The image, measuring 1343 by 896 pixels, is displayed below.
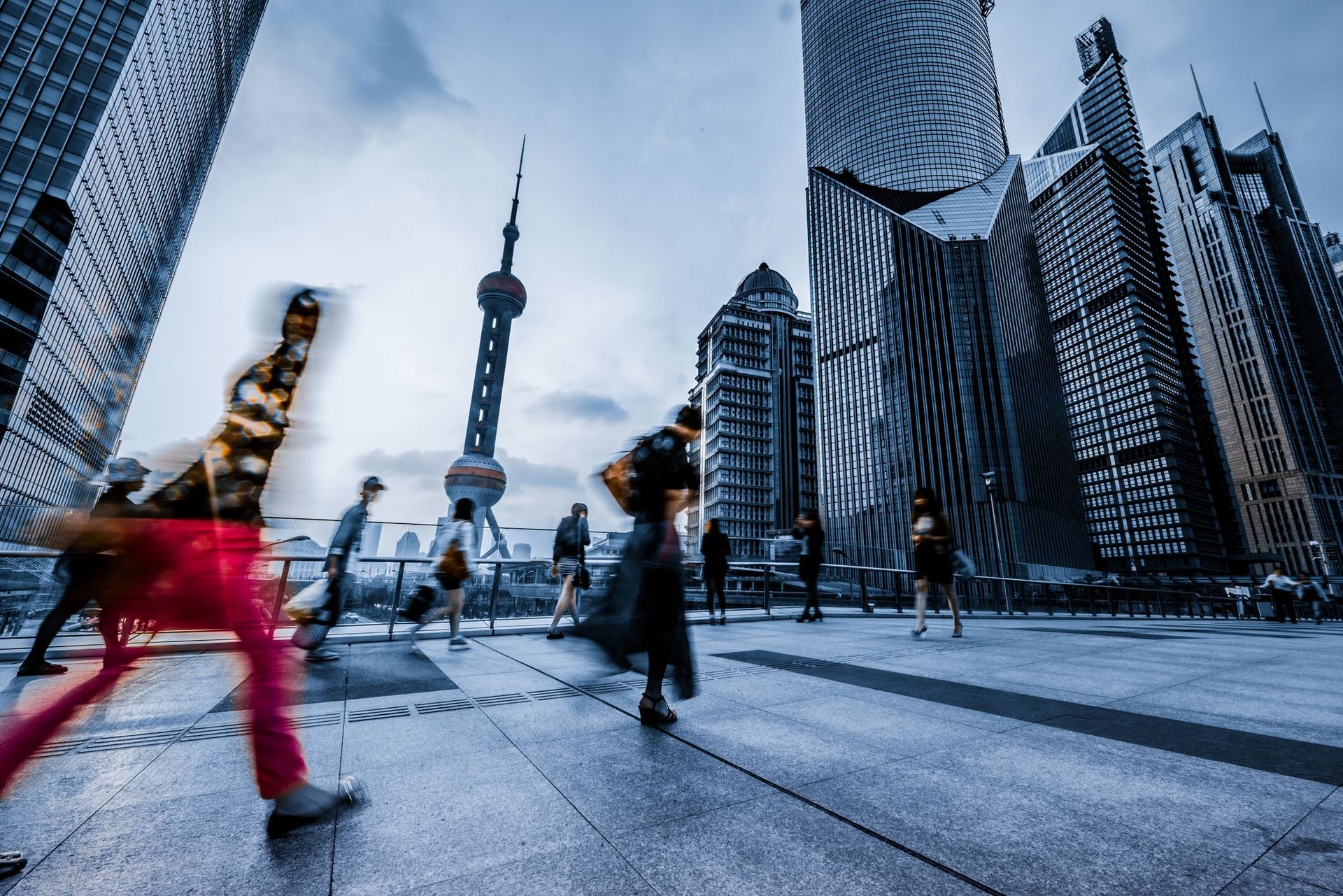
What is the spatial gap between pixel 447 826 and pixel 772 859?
110 cm

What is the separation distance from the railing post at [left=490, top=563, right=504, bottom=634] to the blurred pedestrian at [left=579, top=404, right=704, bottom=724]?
5175 millimetres

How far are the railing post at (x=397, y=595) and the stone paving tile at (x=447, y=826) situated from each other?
5.75 m

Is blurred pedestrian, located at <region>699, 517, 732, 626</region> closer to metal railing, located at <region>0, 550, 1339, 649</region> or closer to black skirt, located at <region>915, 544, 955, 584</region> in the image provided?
metal railing, located at <region>0, 550, 1339, 649</region>

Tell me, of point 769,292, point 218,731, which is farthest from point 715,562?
point 769,292

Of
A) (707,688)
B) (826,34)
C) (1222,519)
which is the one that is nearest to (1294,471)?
(1222,519)

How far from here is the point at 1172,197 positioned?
4968 inches

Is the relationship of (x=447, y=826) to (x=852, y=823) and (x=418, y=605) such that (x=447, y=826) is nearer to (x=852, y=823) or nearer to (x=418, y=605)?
(x=852, y=823)

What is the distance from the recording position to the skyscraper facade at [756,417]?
89.1 m

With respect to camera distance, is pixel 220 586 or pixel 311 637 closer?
pixel 220 586

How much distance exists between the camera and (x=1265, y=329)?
355ft

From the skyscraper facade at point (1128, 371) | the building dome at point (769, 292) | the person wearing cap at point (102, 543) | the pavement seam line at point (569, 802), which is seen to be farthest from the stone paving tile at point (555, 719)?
the skyscraper facade at point (1128, 371)

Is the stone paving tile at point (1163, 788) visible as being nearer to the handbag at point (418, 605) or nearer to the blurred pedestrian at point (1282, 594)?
the handbag at point (418, 605)

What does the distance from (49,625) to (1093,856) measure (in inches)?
267

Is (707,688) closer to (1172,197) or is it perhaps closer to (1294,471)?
(1294,471)
